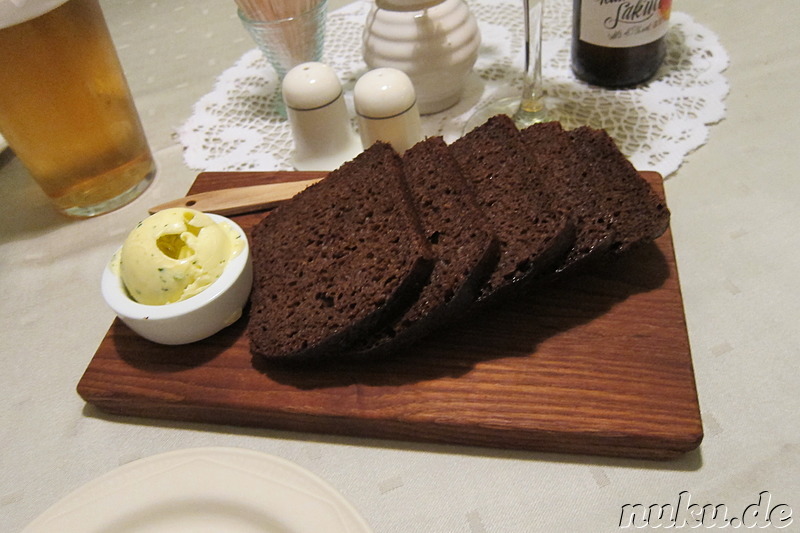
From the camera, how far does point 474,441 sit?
800mm

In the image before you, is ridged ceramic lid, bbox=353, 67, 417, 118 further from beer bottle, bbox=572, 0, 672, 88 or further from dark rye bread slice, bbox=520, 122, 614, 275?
beer bottle, bbox=572, 0, 672, 88

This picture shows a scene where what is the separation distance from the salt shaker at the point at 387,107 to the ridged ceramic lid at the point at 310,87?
0.19 ft

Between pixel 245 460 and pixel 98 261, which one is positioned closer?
pixel 245 460

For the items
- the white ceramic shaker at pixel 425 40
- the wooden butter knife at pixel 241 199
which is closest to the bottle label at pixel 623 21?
the white ceramic shaker at pixel 425 40

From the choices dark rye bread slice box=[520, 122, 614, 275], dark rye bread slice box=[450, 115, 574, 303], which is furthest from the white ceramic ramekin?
dark rye bread slice box=[520, 122, 614, 275]

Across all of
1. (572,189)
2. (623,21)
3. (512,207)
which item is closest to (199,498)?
(512,207)

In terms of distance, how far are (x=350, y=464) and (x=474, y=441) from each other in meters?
0.17

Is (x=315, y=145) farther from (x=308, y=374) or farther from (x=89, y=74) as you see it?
(x=308, y=374)

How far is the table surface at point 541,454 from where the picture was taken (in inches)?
29.5

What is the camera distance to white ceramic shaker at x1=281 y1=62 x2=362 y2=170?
1.17m

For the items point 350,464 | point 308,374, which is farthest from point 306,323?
point 350,464

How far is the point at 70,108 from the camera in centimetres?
113

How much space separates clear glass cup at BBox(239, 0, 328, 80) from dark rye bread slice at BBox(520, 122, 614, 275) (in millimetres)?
597

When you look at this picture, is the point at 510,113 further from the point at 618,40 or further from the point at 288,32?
the point at 288,32
